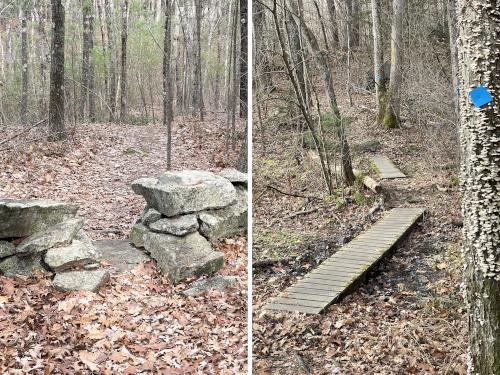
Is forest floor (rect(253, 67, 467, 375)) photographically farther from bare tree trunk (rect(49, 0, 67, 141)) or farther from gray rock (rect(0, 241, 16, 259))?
bare tree trunk (rect(49, 0, 67, 141))

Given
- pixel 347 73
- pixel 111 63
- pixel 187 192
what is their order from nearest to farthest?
pixel 111 63 < pixel 187 192 < pixel 347 73

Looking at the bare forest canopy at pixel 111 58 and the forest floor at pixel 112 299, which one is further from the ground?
the bare forest canopy at pixel 111 58

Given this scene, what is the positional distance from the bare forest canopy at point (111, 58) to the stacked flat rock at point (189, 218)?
1.13ft

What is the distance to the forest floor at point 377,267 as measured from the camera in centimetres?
372

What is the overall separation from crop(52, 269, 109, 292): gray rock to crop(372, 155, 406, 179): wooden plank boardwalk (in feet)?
18.4

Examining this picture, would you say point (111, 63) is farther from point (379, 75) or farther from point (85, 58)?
point (379, 75)

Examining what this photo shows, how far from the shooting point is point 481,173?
8.67 ft

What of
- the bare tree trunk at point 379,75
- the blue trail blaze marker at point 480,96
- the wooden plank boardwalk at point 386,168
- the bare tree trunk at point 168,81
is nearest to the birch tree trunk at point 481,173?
the blue trail blaze marker at point 480,96

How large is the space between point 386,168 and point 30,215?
6117 millimetres

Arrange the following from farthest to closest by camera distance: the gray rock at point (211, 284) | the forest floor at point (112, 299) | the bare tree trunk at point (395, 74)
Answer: the bare tree trunk at point (395, 74)
the gray rock at point (211, 284)
the forest floor at point (112, 299)

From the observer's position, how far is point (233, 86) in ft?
9.80

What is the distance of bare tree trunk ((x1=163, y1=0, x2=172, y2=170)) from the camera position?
2.52 meters

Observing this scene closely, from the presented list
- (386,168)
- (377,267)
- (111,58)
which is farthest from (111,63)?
(386,168)

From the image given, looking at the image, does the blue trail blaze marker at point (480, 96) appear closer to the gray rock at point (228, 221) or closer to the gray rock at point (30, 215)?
the gray rock at point (228, 221)
